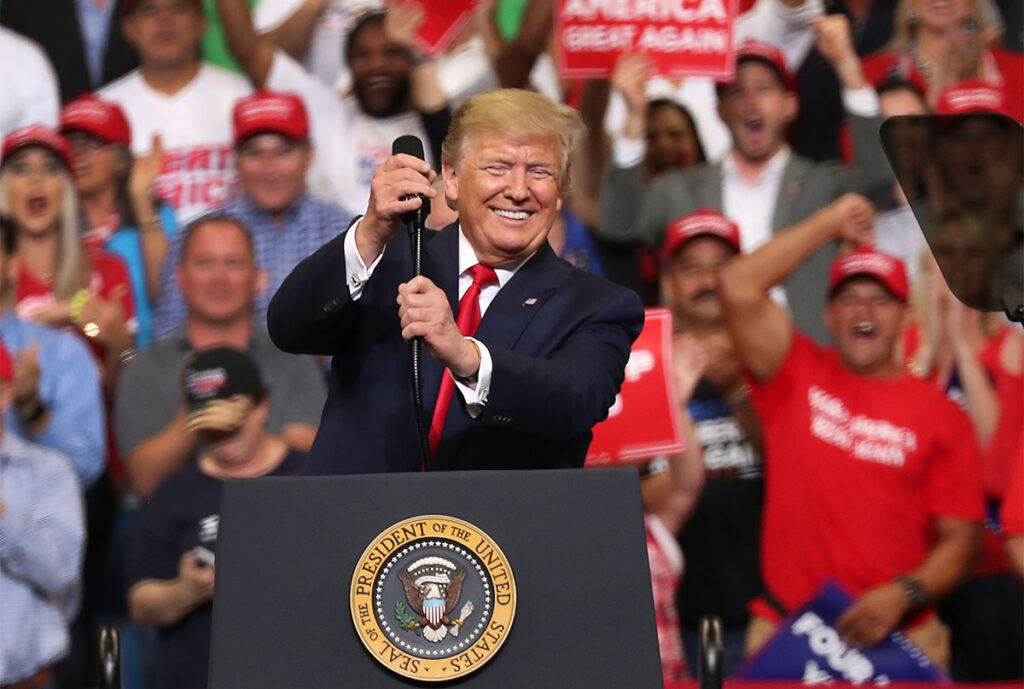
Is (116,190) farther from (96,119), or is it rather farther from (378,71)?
(378,71)

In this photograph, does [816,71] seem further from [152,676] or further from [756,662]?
[152,676]

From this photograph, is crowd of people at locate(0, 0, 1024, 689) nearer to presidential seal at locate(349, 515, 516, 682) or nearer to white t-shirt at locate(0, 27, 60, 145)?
white t-shirt at locate(0, 27, 60, 145)

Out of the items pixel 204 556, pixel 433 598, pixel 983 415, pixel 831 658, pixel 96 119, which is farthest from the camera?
pixel 96 119

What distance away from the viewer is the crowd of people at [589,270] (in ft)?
11.5

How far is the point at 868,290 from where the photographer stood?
3.75m

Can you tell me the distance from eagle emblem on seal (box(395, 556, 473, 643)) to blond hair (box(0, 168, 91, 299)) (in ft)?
9.23

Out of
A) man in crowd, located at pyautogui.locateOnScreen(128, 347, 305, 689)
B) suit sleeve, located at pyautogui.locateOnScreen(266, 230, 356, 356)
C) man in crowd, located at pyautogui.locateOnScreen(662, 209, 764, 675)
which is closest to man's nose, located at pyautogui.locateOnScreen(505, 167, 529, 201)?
suit sleeve, located at pyautogui.locateOnScreen(266, 230, 356, 356)

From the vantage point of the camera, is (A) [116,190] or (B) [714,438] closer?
(B) [714,438]

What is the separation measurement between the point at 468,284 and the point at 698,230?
224 centimetres

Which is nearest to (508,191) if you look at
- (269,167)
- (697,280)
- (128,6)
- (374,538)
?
(374,538)

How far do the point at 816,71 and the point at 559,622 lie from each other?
3.04 metres

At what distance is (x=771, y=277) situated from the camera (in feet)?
12.4

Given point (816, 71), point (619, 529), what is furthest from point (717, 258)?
point (619, 529)

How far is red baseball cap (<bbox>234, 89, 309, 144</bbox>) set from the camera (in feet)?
12.6
